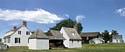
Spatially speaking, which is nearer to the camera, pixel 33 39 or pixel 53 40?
pixel 33 39

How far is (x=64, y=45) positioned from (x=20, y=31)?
11.5m

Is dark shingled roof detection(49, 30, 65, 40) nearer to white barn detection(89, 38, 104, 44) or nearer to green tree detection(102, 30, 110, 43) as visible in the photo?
green tree detection(102, 30, 110, 43)

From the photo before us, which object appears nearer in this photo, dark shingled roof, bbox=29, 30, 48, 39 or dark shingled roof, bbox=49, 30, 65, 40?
dark shingled roof, bbox=29, 30, 48, 39

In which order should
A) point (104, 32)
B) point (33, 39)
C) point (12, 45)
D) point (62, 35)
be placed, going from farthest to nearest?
point (104, 32)
point (62, 35)
point (12, 45)
point (33, 39)

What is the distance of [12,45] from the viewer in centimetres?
6412

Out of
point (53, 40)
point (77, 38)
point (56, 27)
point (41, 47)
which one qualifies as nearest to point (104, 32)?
point (56, 27)

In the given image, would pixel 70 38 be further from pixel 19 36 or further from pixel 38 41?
pixel 38 41

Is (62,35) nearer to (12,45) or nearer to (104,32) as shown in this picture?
(12,45)

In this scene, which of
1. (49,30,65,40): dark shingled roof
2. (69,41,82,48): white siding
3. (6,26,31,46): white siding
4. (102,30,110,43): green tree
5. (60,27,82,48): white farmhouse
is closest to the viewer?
(49,30,65,40): dark shingled roof

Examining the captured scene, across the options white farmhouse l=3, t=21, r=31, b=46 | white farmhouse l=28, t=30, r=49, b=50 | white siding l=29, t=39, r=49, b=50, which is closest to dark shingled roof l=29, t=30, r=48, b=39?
white farmhouse l=28, t=30, r=49, b=50

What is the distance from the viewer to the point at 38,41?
56906 mm

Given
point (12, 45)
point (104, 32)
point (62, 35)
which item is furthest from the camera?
point (104, 32)

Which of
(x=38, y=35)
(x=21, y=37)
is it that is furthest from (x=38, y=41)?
(x=21, y=37)

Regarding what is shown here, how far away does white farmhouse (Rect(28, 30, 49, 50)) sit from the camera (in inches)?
2228
